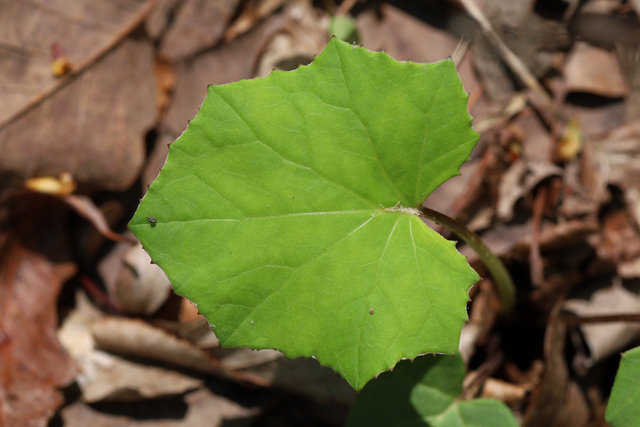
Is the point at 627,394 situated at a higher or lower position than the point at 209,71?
lower

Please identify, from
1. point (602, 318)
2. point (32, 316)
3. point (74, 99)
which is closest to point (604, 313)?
point (602, 318)

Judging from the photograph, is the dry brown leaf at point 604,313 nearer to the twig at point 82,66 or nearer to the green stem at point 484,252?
the green stem at point 484,252

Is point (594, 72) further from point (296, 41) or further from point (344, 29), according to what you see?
point (296, 41)

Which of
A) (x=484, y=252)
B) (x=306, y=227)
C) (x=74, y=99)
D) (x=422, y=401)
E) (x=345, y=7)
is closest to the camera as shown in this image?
(x=306, y=227)

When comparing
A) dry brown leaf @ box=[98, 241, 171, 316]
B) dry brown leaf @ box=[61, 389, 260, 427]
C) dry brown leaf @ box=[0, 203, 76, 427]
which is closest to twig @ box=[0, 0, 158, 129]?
dry brown leaf @ box=[0, 203, 76, 427]

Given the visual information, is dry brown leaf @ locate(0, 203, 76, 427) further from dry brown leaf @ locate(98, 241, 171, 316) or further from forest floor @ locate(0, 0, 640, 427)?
dry brown leaf @ locate(98, 241, 171, 316)

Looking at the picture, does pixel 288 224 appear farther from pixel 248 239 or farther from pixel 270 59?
pixel 270 59

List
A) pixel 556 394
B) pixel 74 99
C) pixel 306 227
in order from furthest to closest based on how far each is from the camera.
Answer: pixel 74 99
pixel 556 394
pixel 306 227
